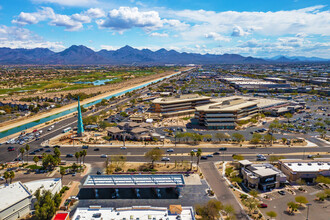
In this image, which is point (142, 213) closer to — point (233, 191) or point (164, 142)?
point (233, 191)

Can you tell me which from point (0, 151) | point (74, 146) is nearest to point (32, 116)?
point (0, 151)

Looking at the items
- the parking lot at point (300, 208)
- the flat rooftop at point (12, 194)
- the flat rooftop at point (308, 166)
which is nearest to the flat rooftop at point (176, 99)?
the flat rooftop at point (308, 166)

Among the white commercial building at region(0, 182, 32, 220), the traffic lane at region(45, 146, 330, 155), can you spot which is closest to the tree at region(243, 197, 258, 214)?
the traffic lane at region(45, 146, 330, 155)

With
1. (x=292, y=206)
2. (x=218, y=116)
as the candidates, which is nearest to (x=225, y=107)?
(x=218, y=116)

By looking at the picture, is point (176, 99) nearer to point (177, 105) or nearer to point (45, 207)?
point (177, 105)

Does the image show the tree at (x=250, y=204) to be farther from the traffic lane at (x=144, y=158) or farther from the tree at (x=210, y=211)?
the traffic lane at (x=144, y=158)

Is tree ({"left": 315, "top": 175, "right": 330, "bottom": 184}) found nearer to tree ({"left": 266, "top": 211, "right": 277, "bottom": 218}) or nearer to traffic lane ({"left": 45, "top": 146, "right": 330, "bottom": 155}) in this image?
traffic lane ({"left": 45, "top": 146, "right": 330, "bottom": 155})
